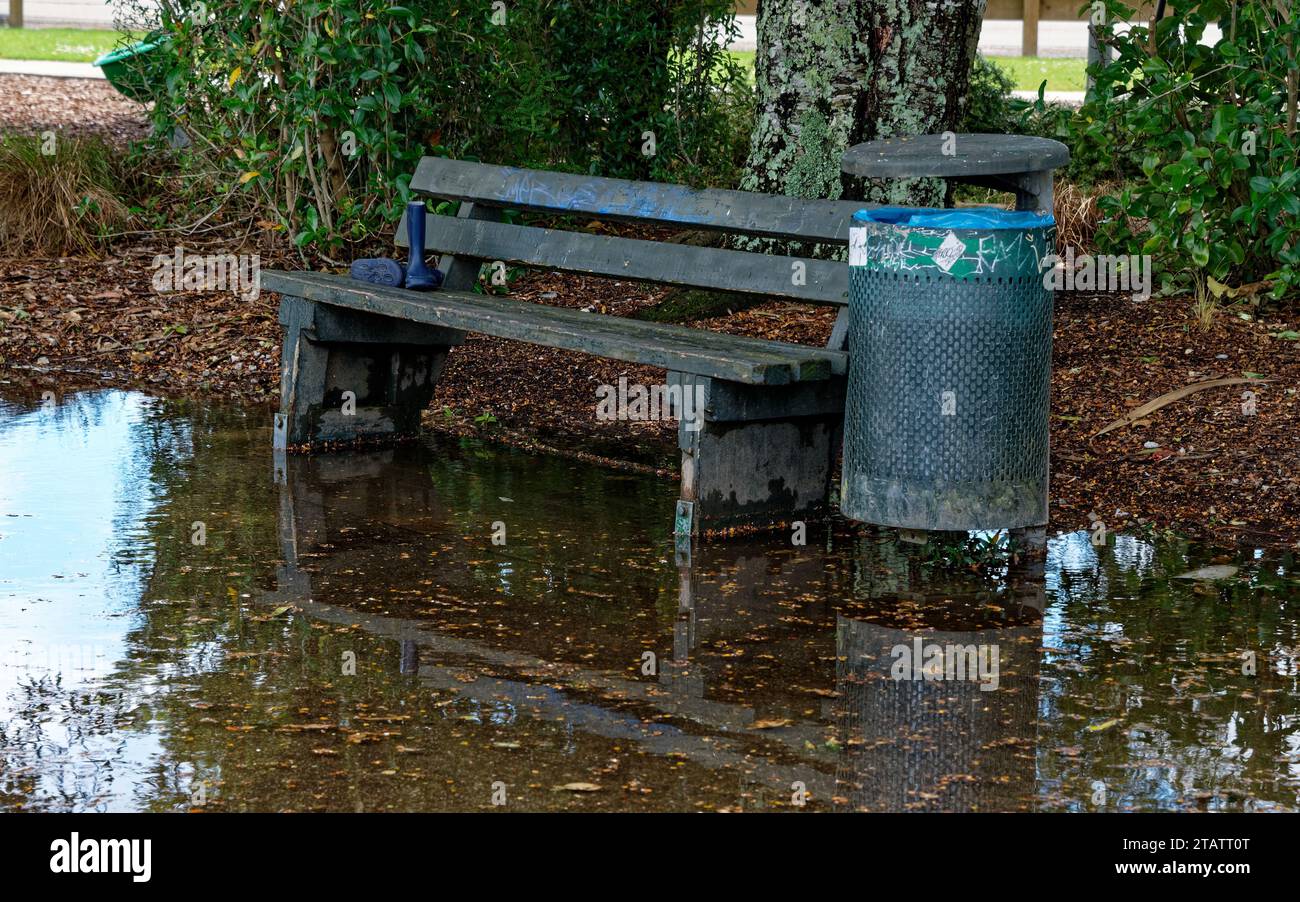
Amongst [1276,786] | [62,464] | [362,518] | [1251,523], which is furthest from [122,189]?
[1276,786]

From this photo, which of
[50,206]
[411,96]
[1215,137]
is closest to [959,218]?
[1215,137]

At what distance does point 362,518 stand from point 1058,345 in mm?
3204

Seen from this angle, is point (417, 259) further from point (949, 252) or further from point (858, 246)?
point (949, 252)

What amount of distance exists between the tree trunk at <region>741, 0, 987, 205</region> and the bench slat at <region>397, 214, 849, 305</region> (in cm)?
176

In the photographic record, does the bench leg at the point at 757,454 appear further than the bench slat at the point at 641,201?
No

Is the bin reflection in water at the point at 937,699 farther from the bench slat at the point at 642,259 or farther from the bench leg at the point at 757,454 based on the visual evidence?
the bench slat at the point at 642,259

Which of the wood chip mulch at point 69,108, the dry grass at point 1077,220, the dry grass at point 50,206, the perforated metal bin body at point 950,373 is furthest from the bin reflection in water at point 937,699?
the wood chip mulch at point 69,108

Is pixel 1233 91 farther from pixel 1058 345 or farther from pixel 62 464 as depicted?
pixel 62 464

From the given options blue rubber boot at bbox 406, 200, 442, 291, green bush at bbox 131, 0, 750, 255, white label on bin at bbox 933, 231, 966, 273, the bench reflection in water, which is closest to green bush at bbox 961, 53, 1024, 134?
green bush at bbox 131, 0, 750, 255

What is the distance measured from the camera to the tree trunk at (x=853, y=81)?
7.80 metres

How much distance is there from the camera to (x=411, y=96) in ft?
28.6

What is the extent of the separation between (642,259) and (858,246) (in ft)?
4.19

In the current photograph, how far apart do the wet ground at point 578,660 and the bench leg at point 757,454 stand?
0.12 metres

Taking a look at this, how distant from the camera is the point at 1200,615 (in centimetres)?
501
